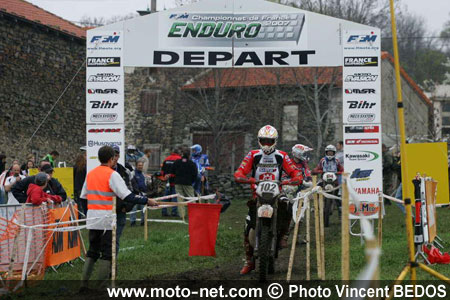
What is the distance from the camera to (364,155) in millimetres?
15141

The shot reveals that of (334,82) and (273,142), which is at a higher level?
(334,82)

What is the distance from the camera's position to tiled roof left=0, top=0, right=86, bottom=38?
28469 millimetres

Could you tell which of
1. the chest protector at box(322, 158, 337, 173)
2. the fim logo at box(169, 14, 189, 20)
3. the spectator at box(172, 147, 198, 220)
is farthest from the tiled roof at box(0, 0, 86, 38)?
the chest protector at box(322, 158, 337, 173)

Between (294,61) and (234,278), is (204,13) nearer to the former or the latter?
(294,61)

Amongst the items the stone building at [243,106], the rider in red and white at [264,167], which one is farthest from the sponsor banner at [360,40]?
the stone building at [243,106]

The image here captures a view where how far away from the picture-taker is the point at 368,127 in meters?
15.1

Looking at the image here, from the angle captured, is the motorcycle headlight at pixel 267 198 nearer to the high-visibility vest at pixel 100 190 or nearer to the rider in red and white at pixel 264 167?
the rider in red and white at pixel 264 167

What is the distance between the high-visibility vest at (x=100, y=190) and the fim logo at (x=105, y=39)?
23.2 feet

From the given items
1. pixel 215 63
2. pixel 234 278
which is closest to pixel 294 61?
pixel 215 63

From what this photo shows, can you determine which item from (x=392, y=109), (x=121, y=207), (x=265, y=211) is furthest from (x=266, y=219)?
(x=392, y=109)

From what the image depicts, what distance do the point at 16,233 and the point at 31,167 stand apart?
942cm

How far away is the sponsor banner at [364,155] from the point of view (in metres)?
15.1

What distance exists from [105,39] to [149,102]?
27219 mm

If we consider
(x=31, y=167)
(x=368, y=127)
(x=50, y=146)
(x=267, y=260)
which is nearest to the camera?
(x=267, y=260)
